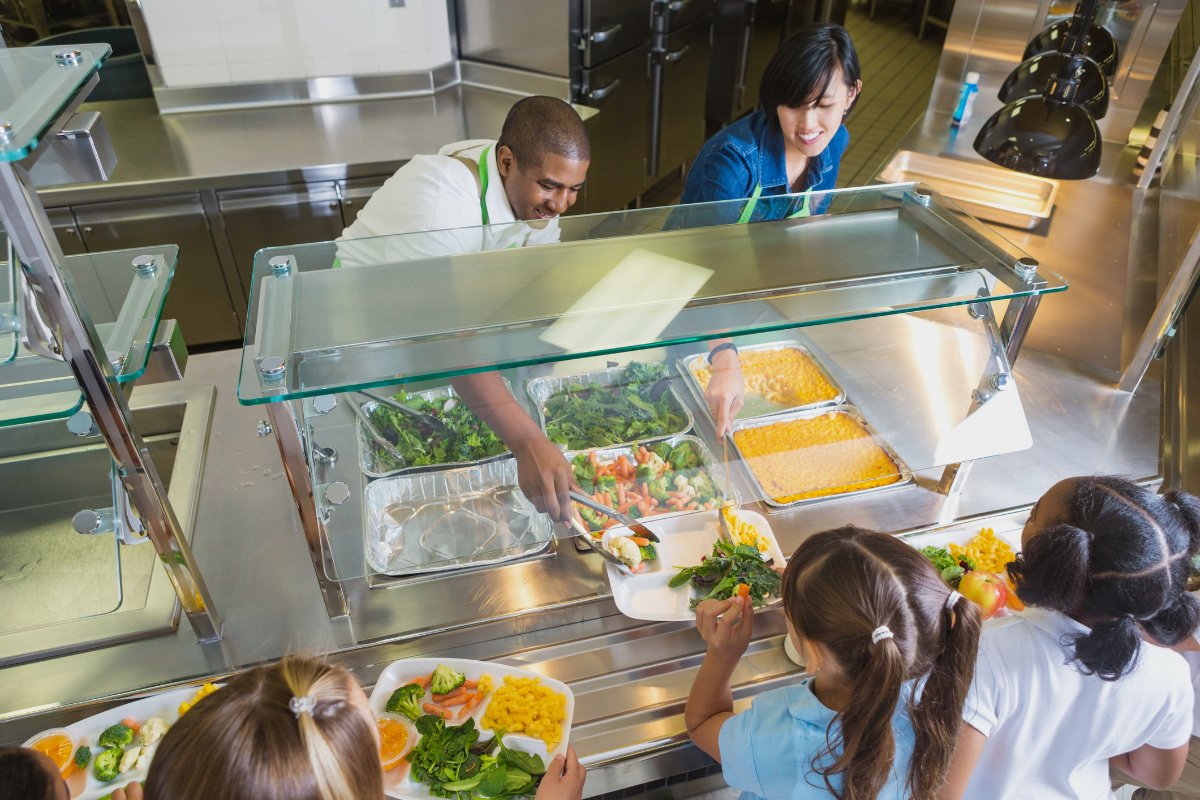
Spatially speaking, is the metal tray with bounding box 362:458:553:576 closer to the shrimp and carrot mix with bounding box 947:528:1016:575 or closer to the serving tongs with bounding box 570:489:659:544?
the serving tongs with bounding box 570:489:659:544

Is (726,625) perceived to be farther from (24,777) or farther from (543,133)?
(543,133)

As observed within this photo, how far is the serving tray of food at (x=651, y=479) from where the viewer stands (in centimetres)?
151

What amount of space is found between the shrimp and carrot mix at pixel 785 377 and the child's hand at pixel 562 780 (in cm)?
83

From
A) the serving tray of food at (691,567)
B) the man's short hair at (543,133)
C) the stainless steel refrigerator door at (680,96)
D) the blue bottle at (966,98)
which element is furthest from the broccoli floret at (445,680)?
the stainless steel refrigerator door at (680,96)

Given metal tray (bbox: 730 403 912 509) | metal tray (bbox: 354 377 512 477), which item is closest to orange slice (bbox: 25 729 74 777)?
metal tray (bbox: 354 377 512 477)

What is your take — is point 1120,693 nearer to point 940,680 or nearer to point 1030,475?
point 940,680

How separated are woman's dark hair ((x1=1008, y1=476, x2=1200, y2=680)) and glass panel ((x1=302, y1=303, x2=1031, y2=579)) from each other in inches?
16.8

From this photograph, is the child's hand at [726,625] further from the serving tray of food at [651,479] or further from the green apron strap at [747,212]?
the green apron strap at [747,212]

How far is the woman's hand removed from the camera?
1.58m

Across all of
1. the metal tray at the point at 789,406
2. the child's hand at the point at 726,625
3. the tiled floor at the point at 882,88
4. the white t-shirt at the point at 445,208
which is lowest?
the tiled floor at the point at 882,88

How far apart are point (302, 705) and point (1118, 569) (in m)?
1.21

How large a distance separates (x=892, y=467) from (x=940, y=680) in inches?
26.0

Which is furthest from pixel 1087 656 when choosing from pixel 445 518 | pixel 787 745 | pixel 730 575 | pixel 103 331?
pixel 103 331

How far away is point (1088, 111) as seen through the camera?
1.68 m
